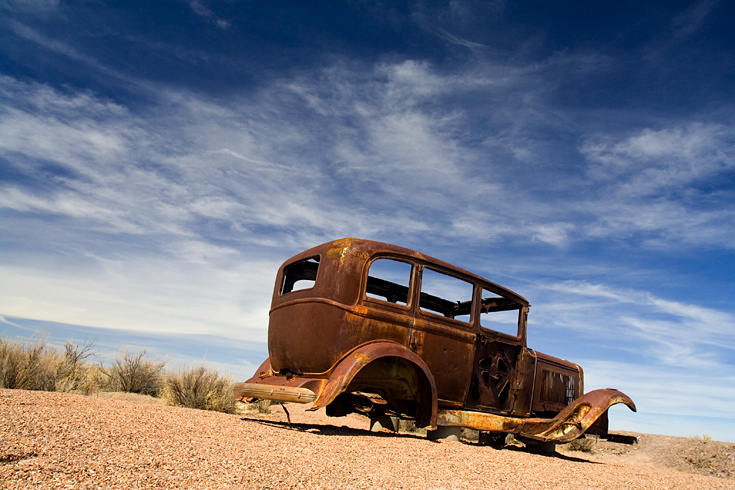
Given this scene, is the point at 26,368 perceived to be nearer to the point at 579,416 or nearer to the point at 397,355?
the point at 397,355

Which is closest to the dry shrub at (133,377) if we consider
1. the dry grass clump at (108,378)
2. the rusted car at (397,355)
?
the dry grass clump at (108,378)

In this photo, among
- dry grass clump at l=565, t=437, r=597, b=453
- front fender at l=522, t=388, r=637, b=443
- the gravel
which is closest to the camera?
the gravel

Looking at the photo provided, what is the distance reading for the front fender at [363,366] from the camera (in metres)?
4.94

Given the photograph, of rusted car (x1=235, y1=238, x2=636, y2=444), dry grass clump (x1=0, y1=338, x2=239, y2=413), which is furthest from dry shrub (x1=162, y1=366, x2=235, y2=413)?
rusted car (x1=235, y1=238, x2=636, y2=444)

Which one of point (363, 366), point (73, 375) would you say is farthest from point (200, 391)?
point (363, 366)

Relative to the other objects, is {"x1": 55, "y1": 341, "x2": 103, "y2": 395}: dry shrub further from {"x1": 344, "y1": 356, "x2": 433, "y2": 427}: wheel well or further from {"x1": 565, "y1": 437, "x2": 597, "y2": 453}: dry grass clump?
{"x1": 565, "y1": 437, "x2": 597, "y2": 453}: dry grass clump

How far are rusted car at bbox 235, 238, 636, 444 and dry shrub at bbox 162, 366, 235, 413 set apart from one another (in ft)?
10.2

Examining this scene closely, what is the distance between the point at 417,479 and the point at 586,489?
166cm

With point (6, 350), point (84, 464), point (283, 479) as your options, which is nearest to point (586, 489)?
point (283, 479)

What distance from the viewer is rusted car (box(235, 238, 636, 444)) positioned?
17.7 ft

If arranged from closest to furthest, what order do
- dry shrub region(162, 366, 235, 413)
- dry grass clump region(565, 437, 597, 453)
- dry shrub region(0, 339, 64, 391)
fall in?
dry shrub region(0, 339, 64, 391) < dry shrub region(162, 366, 235, 413) < dry grass clump region(565, 437, 597, 453)

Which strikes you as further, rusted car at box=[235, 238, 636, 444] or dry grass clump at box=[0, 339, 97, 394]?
dry grass clump at box=[0, 339, 97, 394]

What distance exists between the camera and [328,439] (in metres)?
4.62

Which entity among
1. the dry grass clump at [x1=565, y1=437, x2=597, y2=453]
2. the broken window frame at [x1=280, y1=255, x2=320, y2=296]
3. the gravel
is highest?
the broken window frame at [x1=280, y1=255, x2=320, y2=296]
